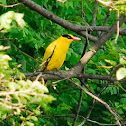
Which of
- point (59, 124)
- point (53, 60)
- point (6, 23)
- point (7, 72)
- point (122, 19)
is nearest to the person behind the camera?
point (6, 23)

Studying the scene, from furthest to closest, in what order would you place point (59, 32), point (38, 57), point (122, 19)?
point (59, 32)
point (38, 57)
point (122, 19)

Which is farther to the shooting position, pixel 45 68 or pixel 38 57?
pixel 38 57

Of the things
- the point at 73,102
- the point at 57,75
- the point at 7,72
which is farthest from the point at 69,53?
the point at 7,72

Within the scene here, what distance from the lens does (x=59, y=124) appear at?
285 inches

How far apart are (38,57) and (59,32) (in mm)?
641

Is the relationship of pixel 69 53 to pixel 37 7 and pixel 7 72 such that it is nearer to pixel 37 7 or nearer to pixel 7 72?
pixel 37 7

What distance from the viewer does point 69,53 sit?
247 inches

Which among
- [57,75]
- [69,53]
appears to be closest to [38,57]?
[69,53]

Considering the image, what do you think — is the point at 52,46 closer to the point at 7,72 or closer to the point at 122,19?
the point at 122,19

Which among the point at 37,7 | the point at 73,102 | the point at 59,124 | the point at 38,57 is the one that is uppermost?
the point at 37,7

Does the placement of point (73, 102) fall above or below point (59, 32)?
below

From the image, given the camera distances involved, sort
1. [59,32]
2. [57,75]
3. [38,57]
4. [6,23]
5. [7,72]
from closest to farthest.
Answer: [6,23], [7,72], [57,75], [38,57], [59,32]

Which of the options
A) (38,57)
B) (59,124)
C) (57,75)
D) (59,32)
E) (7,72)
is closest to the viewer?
(7,72)

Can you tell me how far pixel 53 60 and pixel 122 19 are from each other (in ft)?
6.93
